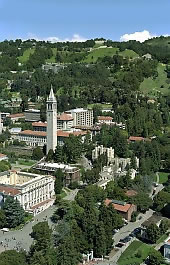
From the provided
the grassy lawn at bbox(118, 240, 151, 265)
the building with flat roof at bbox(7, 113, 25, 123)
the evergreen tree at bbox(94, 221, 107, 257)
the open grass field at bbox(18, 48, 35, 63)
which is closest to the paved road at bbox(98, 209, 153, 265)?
the grassy lawn at bbox(118, 240, 151, 265)

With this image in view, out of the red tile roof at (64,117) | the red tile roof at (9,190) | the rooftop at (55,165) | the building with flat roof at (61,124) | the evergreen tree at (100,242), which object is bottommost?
the evergreen tree at (100,242)

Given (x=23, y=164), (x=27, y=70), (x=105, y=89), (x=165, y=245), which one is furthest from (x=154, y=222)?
(x=27, y=70)

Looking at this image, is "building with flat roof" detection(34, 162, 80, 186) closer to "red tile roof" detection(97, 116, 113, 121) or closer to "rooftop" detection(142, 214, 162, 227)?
"rooftop" detection(142, 214, 162, 227)

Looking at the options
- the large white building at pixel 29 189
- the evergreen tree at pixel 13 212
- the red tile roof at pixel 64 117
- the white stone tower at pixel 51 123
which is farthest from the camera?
the red tile roof at pixel 64 117

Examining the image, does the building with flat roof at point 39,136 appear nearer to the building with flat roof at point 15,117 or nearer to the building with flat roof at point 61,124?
the building with flat roof at point 61,124

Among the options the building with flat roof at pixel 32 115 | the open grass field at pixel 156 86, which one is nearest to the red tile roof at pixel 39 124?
the building with flat roof at pixel 32 115

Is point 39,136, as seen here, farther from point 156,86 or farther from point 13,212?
point 156,86

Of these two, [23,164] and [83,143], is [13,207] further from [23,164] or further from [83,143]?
[83,143]
